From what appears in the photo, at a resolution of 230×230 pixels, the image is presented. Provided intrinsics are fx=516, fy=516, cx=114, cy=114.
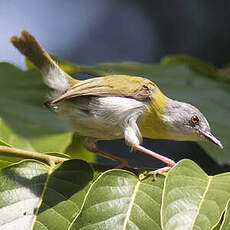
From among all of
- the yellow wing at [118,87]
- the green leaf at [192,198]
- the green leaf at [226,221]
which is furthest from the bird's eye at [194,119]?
the green leaf at [226,221]

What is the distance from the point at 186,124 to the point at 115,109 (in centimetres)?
49

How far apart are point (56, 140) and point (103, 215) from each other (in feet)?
5.11

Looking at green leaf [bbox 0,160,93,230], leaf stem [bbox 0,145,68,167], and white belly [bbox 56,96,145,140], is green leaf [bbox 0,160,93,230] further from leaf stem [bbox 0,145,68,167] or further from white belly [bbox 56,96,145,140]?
white belly [bbox 56,96,145,140]

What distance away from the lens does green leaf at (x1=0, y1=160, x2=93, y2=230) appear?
1.94 meters

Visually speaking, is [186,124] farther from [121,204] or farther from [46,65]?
[121,204]

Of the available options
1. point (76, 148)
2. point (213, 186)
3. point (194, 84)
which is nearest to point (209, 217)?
point (213, 186)

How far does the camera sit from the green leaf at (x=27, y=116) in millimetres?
3369

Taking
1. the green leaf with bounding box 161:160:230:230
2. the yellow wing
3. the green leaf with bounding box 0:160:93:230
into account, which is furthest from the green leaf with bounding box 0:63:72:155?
the green leaf with bounding box 161:160:230:230

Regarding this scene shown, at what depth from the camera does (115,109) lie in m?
3.07

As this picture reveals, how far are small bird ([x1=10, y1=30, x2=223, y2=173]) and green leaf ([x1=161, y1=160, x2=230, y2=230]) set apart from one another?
974mm

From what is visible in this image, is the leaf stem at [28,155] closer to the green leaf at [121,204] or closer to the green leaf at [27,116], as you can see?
the green leaf at [121,204]

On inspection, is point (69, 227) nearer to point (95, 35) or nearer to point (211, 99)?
point (211, 99)

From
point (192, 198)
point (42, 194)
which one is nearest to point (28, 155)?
point (42, 194)

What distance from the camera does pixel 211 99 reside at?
391 cm
